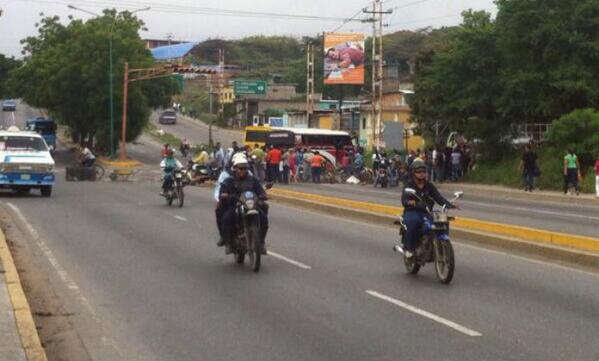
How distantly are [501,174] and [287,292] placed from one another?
3413cm

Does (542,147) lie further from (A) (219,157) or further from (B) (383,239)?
(B) (383,239)

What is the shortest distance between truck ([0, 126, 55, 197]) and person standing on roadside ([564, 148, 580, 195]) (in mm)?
17560

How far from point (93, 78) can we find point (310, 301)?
6401 centimetres

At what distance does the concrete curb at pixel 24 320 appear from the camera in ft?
27.9

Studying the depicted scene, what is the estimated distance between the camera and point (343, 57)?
246ft

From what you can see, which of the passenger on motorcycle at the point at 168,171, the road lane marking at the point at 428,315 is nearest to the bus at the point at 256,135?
the passenger on motorcycle at the point at 168,171

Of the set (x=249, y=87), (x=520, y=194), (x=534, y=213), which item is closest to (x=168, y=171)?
(x=534, y=213)

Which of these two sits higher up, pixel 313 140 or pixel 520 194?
pixel 313 140

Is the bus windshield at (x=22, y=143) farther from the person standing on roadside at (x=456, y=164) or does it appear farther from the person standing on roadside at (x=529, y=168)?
the person standing on roadside at (x=456, y=164)

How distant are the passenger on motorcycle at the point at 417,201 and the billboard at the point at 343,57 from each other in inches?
2393

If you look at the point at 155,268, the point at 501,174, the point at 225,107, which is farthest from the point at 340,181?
the point at 225,107

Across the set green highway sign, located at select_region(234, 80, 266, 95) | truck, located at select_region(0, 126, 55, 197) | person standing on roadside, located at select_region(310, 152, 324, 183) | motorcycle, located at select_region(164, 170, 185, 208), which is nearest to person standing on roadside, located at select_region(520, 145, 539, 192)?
person standing on roadside, located at select_region(310, 152, 324, 183)

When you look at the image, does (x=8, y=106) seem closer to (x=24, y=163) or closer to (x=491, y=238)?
(x=24, y=163)

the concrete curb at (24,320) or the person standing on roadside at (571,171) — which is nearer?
the concrete curb at (24,320)
